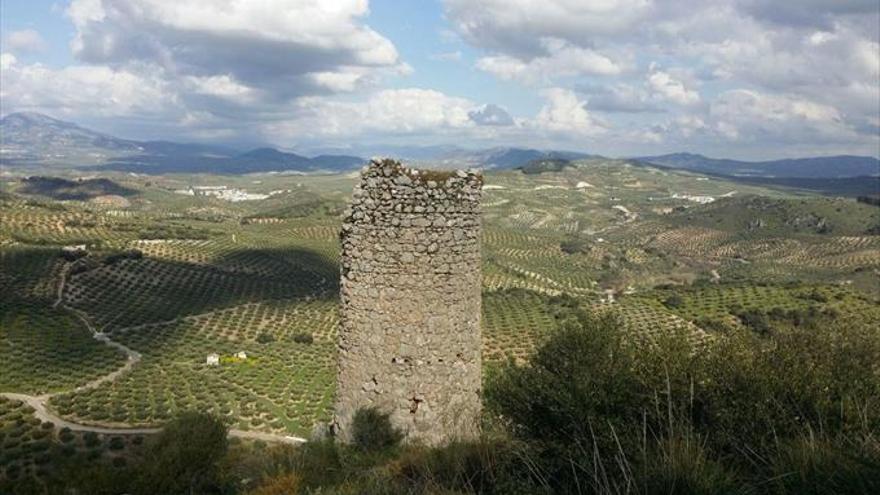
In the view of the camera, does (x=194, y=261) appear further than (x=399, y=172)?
Yes

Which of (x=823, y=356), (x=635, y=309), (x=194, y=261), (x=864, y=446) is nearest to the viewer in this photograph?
(x=864, y=446)

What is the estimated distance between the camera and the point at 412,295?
870cm

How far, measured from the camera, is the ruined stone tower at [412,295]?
8680 mm

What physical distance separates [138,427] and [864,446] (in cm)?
2827

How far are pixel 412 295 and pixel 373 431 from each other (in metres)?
2.03

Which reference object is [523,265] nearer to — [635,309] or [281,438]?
[635,309]

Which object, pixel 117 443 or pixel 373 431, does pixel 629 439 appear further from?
pixel 117 443

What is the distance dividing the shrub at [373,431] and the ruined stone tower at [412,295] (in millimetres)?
111

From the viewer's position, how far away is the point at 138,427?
2706 centimetres

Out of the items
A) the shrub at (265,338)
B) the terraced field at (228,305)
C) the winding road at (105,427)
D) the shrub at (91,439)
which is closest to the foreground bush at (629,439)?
the terraced field at (228,305)

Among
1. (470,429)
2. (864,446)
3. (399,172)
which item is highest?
(399,172)

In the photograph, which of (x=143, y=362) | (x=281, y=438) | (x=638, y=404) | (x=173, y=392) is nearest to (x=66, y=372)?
(x=143, y=362)

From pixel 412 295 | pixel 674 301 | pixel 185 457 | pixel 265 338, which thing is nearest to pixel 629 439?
pixel 412 295

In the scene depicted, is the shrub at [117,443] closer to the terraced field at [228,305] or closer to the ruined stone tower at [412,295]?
the terraced field at [228,305]
